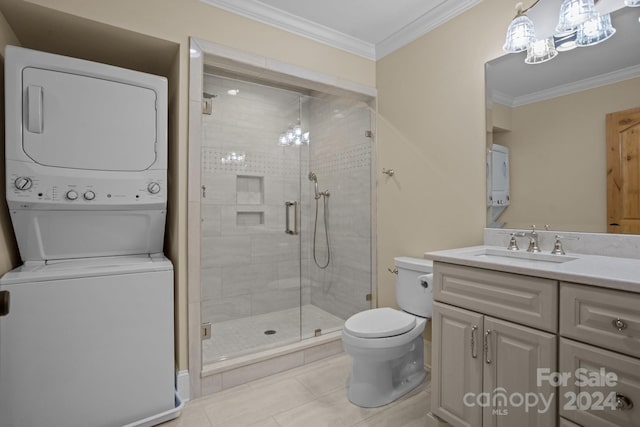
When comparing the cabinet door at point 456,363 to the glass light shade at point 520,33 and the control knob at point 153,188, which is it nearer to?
the glass light shade at point 520,33

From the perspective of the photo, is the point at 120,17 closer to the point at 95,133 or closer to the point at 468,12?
the point at 95,133

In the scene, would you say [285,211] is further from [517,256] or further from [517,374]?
[517,374]

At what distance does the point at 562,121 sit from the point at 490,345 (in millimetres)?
1265

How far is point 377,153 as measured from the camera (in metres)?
2.76

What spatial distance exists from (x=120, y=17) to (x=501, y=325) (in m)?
2.47

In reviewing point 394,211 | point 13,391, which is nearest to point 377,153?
point 394,211

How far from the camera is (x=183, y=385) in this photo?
188 centimetres

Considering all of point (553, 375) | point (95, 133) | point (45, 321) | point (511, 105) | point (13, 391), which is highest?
point (511, 105)

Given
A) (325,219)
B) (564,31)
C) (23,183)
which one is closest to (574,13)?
(564,31)

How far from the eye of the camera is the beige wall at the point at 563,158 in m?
1.55

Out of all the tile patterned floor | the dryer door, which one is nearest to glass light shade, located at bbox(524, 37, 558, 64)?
the tile patterned floor

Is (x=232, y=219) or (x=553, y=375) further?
(x=232, y=219)

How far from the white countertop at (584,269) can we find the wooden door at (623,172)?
184 millimetres

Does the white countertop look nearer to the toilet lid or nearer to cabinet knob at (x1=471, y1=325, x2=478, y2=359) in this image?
cabinet knob at (x1=471, y1=325, x2=478, y2=359)
